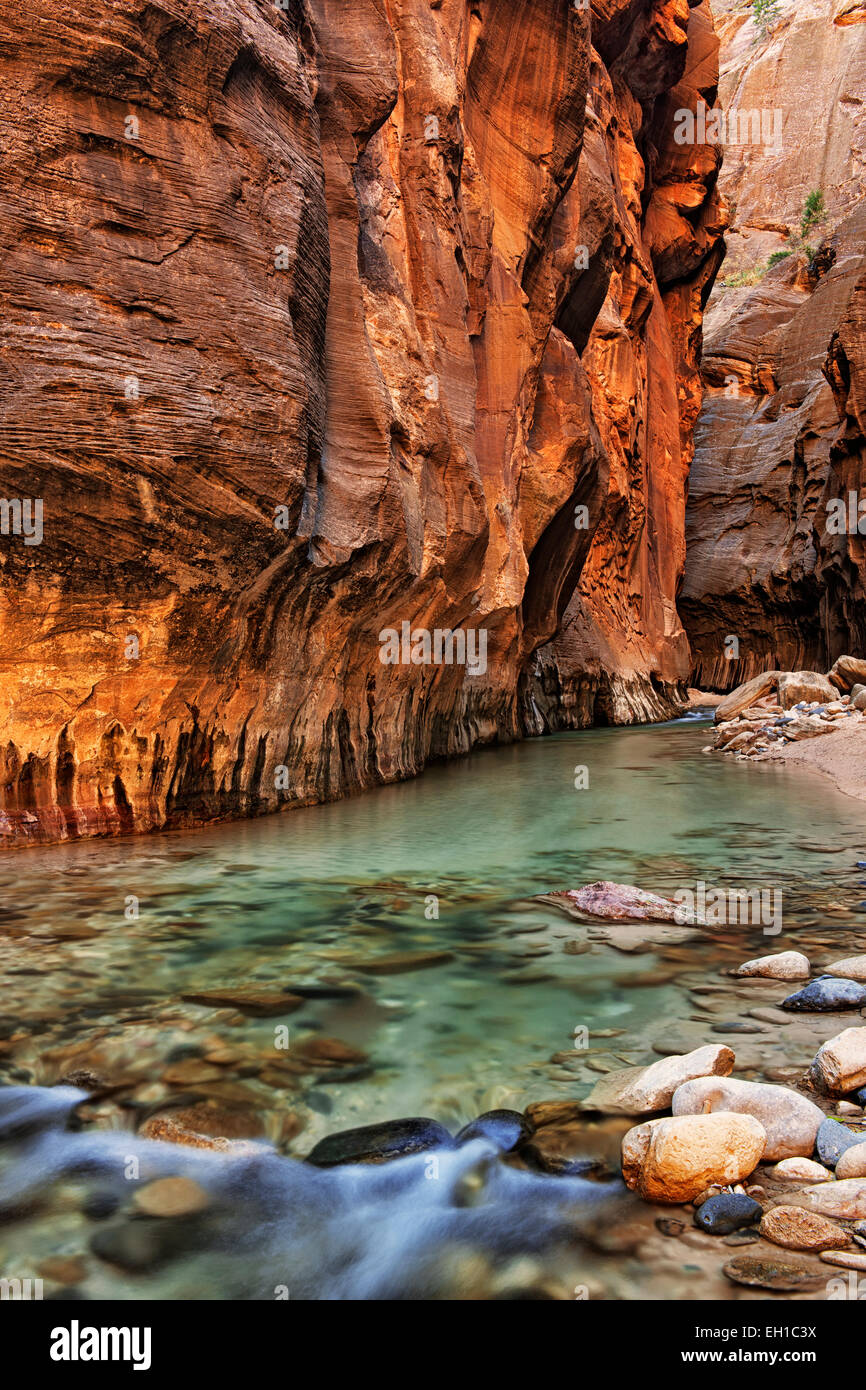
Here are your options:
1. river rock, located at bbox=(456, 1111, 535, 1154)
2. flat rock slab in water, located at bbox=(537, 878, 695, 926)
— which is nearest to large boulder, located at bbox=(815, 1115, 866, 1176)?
river rock, located at bbox=(456, 1111, 535, 1154)

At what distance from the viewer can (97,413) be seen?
583cm

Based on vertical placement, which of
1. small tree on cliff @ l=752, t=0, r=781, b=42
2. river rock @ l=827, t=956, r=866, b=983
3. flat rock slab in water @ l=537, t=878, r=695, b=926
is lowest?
flat rock slab in water @ l=537, t=878, r=695, b=926

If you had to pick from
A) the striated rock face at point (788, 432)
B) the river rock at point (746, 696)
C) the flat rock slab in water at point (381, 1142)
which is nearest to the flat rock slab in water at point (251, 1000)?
the flat rock slab in water at point (381, 1142)

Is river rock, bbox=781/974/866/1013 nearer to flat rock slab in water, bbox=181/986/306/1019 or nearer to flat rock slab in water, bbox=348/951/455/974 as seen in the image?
flat rock slab in water, bbox=348/951/455/974

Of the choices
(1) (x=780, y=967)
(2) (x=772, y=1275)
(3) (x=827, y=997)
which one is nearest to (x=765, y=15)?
(1) (x=780, y=967)

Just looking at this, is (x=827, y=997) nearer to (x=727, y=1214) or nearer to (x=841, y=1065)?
(x=841, y=1065)

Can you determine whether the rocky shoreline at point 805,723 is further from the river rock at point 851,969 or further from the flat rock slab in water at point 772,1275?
the flat rock slab in water at point 772,1275

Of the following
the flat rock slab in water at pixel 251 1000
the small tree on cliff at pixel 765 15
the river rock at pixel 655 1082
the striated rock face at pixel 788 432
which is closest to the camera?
the river rock at pixel 655 1082

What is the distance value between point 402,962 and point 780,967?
5.17 ft

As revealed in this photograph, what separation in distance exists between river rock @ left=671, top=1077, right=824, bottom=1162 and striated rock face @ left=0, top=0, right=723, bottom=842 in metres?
5.10

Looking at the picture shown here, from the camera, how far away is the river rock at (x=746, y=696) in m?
20.1

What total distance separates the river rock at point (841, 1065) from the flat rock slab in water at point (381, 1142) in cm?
105

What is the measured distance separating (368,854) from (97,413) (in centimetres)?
346

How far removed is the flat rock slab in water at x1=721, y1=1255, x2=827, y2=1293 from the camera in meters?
1.81
